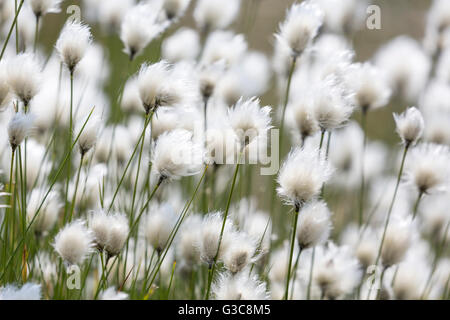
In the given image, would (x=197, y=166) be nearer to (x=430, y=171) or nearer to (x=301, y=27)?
(x=301, y=27)

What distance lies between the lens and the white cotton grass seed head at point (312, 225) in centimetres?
107

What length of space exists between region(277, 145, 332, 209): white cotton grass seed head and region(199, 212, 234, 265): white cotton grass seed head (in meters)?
0.11

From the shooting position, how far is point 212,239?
97 cm

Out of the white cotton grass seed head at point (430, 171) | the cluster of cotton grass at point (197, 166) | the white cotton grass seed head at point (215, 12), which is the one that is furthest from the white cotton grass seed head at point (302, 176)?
the white cotton grass seed head at point (215, 12)

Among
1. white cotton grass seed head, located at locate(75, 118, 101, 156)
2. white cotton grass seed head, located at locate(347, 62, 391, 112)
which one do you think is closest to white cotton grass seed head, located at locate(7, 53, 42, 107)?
white cotton grass seed head, located at locate(75, 118, 101, 156)

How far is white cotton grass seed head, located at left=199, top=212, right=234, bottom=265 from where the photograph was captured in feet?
3.18

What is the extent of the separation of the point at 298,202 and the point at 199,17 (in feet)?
3.35

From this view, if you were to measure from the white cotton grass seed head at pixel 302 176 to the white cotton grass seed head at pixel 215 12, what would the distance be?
0.92m

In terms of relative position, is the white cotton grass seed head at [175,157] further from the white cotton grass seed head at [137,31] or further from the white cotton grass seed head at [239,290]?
the white cotton grass seed head at [137,31]

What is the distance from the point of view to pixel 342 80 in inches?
47.9

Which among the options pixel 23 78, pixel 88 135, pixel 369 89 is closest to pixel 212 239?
pixel 88 135

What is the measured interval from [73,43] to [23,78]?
121 mm

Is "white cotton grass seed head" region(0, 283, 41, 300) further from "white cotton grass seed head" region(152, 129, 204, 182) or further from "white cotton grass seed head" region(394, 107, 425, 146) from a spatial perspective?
"white cotton grass seed head" region(394, 107, 425, 146)

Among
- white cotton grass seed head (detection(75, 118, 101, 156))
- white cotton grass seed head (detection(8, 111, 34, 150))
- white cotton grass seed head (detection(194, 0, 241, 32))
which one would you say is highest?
white cotton grass seed head (detection(194, 0, 241, 32))
